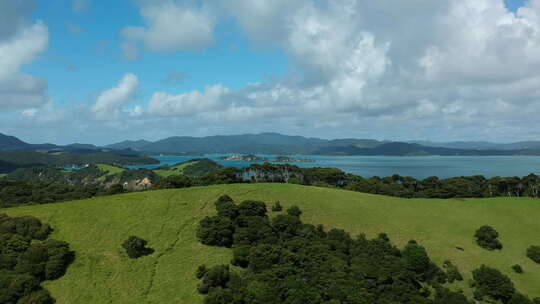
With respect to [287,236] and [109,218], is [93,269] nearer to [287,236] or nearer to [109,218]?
[109,218]

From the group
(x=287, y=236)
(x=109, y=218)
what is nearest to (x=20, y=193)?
(x=109, y=218)

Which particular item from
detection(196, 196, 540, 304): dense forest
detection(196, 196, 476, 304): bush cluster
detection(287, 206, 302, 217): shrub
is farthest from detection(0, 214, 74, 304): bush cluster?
detection(287, 206, 302, 217): shrub

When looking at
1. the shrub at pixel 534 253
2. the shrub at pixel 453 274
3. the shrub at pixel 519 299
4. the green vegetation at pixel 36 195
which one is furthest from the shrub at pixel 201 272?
the green vegetation at pixel 36 195

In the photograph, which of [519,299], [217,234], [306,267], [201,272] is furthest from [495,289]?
[217,234]

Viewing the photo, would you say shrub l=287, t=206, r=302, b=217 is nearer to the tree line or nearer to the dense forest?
the dense forest

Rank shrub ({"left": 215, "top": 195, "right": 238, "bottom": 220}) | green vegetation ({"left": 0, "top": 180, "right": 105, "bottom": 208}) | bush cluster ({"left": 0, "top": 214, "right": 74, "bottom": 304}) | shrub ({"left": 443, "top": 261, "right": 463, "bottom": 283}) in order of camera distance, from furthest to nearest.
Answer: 1. green vegetation ({"left": 0, "top": 180, "right": 105, "bottom": 208})
2. shrub ({"left": 215, "top": 195, "right": 238, "bottom": 220})
3. shrub ({"left": 443, "top": 261, "right": 463, "bottom": 283})
4. bush cluster ({"left": 0, "top": 214, "right": 74, "bottom": 304})

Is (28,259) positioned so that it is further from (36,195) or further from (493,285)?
(36,195)

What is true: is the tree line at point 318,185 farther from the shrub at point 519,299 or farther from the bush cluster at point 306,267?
the shrub at point 519,299
